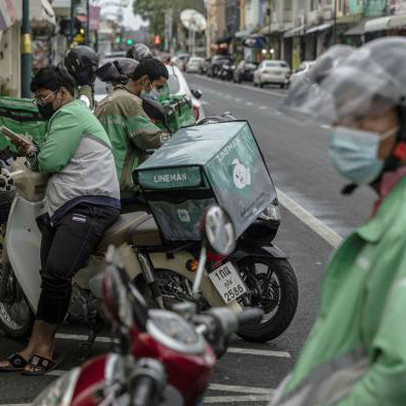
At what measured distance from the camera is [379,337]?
2.40 metres

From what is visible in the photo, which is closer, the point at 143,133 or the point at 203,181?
the point at 203,181

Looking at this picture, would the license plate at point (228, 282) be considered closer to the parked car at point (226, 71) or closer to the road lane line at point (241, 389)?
the road lane line at point (241, 389)

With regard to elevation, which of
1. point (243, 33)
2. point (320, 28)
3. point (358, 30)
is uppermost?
point (358, 30)

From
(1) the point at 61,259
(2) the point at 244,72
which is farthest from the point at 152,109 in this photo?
(2) the point at 244,72

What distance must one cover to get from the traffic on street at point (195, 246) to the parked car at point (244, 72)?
5054 centimetres

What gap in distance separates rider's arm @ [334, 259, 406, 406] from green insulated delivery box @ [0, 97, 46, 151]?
589 cm

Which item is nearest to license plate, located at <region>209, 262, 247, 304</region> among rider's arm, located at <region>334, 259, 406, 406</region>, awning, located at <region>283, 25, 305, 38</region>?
rider's arm, located at <region>334, 259, 406, 406</region>

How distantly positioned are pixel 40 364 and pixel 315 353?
381 centimetres

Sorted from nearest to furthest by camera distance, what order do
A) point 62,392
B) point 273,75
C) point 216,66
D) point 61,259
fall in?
point 62,392 < point 61,259 < point 273,75 < point 216,66

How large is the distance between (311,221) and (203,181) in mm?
6158

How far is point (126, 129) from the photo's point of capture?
7246 millimetres

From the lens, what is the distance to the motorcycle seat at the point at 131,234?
6332 millimetres

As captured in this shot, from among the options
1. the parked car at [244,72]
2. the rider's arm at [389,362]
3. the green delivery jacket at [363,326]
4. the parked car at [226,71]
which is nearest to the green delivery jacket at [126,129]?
the green delivery jacket at [363,326]

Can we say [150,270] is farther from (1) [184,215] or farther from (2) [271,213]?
(2) [271,213]
